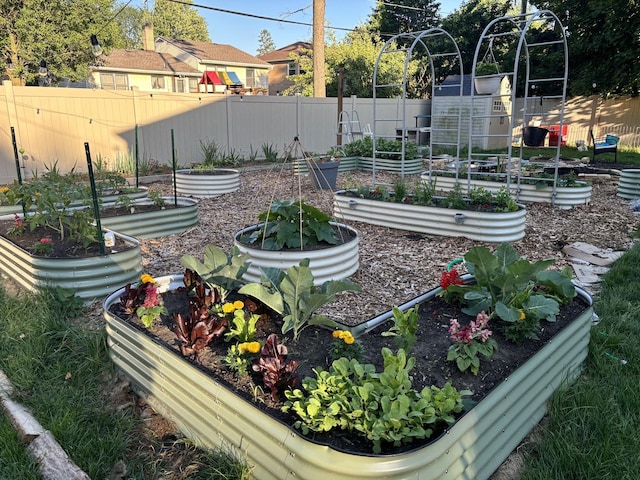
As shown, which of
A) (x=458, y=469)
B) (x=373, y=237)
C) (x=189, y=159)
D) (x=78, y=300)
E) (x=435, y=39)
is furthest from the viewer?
(x=435, y=39)

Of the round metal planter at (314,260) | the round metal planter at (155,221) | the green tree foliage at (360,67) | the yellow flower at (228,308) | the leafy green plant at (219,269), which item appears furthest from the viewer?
the green tree foliage at (360,67)

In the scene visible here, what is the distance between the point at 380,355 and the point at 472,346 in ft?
1.40

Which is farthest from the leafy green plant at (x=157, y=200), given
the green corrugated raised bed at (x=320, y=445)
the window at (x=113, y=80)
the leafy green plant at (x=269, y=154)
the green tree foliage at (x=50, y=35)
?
the window at (x=113, y=80)

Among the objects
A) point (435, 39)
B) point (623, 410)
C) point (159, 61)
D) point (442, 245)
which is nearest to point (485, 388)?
point (623, 410)

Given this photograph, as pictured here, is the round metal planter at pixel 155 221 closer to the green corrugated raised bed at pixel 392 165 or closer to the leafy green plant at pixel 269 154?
the green corrugated raised bed at pixel 392 165

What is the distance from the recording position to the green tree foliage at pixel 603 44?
47.1ft

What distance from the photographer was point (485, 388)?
2.06 m

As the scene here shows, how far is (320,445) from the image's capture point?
5.17ft

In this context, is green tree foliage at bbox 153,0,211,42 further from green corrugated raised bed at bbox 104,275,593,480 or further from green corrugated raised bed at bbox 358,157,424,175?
green corrugated raised bed at bbox 104,275,593,480

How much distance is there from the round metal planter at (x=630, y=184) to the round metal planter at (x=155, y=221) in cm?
662

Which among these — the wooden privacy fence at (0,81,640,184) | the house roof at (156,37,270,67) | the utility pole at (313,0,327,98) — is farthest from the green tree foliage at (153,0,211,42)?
the wooden privacy fence at (0,81,640,184)

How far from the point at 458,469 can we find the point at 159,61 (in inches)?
1127

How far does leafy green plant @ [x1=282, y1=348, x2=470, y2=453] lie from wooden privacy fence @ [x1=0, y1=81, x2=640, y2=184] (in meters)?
6.64

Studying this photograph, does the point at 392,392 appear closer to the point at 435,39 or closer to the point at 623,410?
the point at 623,410
